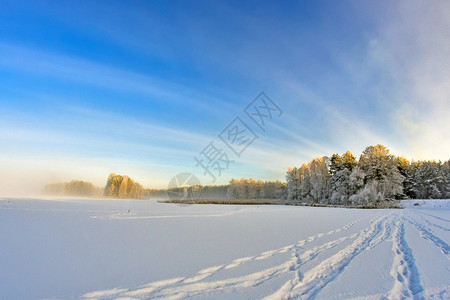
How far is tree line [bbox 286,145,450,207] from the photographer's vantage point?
1345 inches

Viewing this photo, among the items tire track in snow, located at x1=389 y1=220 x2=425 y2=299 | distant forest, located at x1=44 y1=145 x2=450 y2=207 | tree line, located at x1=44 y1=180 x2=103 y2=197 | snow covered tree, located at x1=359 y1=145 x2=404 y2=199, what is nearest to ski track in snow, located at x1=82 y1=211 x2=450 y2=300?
tire track in snow, located at x1=389 y1=220 x2=425 y2=299

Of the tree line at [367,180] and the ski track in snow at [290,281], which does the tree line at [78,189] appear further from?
the ski track in snow at [290,281]

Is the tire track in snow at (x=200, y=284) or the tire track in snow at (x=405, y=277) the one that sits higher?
the tire track in snow at (x=200, y=284)

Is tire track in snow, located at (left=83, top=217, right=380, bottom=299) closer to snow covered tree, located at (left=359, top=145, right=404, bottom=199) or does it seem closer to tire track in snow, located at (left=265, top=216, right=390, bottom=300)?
tire track in snow, located at (left=265, top=216, right=390, bottom=300)

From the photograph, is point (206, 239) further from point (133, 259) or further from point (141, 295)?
point (141, 295)

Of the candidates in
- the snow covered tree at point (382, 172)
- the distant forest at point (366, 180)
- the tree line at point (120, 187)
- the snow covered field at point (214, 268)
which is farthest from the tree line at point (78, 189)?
the snow covered field at point (214, 268)

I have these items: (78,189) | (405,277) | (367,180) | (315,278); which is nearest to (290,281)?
(315,278)

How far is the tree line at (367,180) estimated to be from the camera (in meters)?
34.2

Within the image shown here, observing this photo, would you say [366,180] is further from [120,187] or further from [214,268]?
[120,187]

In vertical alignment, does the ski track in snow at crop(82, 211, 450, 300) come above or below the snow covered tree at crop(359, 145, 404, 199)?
below

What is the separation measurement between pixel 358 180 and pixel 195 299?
38.9 m

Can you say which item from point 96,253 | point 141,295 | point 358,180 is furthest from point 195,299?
point 358,180

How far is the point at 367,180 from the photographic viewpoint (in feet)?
116

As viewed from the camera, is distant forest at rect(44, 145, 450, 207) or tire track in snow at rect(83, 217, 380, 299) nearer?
tire track in snow at rect(83, 217, 380, 299)
